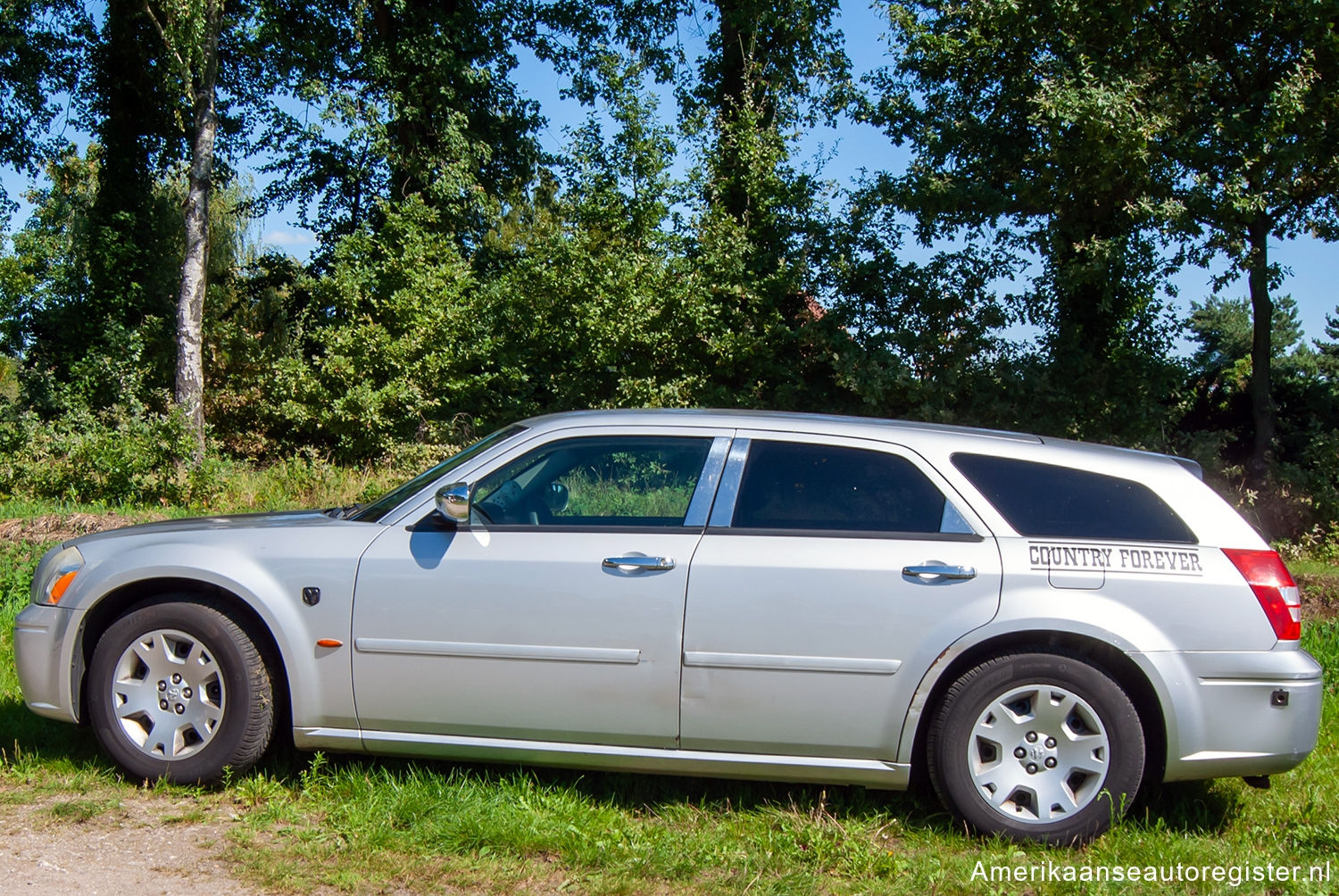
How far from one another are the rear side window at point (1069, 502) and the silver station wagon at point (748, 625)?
0.01m

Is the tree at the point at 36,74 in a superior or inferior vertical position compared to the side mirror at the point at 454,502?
superior

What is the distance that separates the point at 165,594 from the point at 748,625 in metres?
2.59

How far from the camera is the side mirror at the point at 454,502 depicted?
4215mm

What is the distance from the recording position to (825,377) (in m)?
15.2

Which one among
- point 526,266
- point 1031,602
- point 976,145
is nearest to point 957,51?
point 976,145

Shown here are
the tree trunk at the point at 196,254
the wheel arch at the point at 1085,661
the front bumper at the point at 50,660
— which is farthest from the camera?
the tree trunk at the point at 196,254

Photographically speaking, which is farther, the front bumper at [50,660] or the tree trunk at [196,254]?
the tree trunk at [196,254]

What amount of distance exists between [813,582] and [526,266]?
1182 centimetres

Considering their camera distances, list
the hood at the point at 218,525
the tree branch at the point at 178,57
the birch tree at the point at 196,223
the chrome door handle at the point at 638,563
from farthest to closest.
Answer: the birch tree at the point at 196,223 → the tree branch at the point at 178,57 → the hood at the point at 218,525 → the chrome door handle at the point at 638,563

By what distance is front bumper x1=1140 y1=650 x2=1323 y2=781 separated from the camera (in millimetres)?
3980

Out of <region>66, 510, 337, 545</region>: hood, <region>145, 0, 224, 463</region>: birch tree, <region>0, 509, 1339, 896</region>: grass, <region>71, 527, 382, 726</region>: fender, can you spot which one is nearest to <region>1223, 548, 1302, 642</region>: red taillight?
<region>0, 509, 1339, 896</region>: grass

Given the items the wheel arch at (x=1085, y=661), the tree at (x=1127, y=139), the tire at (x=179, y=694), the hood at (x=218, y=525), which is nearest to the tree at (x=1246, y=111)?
the tree at (x=1127, y=139)

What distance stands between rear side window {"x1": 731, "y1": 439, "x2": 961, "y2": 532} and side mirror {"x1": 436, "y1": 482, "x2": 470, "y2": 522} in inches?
43.2

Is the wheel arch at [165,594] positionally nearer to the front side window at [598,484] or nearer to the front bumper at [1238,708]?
the front side window at [598,484]
